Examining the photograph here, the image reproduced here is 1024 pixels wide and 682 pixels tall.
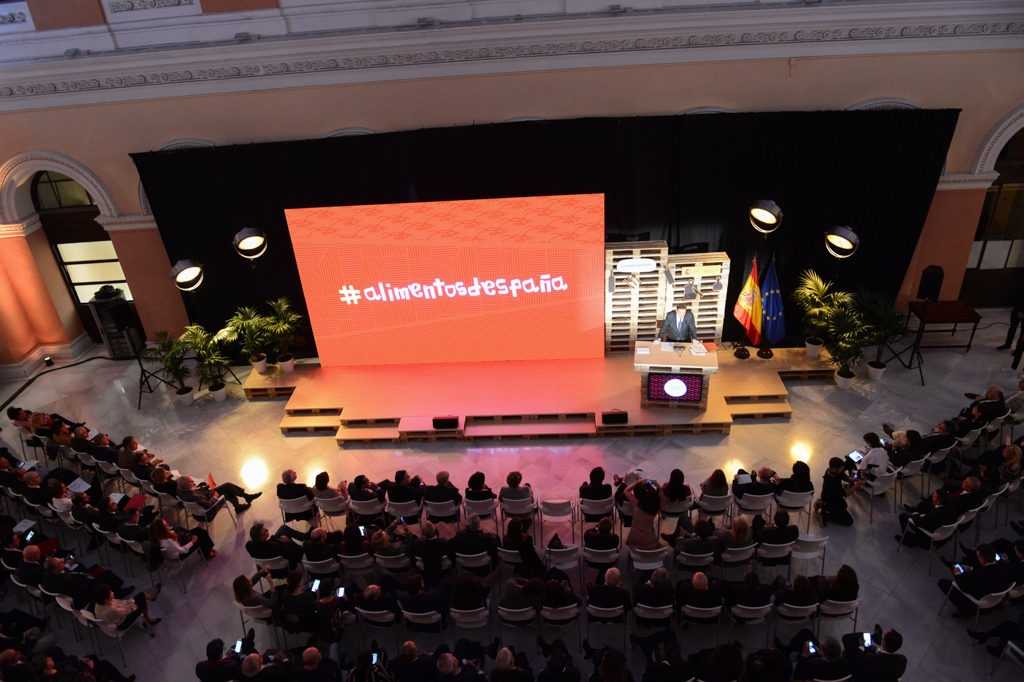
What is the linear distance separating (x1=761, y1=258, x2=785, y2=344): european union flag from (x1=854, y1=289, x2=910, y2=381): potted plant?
1138mm

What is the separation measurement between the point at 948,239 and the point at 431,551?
9.60 meters

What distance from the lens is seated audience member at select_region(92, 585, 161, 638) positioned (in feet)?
22.1

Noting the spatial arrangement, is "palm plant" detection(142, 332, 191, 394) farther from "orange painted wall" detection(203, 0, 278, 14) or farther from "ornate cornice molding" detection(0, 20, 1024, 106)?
"orange painted wall" detection(203, 0, 278, 14)

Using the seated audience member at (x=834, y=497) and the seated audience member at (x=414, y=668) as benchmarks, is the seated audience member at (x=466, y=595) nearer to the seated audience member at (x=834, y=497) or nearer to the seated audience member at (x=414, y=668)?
the seated audience member at (x=414, y=668)

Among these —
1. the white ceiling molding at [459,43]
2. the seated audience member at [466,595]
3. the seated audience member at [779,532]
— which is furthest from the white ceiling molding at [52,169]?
the seated audience member at [779,532]

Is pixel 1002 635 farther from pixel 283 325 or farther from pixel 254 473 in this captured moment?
pixel 283 325

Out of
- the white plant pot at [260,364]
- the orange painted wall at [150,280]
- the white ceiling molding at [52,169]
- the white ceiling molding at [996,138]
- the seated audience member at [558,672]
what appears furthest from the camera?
the orange painted wall at [150,280]

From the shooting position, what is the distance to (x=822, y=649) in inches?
227

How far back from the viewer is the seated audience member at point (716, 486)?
759 cm

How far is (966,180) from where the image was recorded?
10.8m

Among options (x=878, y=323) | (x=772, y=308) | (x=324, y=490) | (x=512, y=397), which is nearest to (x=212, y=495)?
(x=324, y=490)

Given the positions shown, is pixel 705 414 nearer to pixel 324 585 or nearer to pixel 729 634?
pixel 729 634

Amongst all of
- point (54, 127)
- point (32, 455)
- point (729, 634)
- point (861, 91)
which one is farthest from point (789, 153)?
point (32, 455)

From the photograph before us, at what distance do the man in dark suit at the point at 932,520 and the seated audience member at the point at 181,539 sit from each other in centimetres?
786
